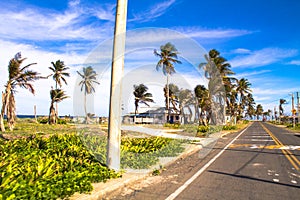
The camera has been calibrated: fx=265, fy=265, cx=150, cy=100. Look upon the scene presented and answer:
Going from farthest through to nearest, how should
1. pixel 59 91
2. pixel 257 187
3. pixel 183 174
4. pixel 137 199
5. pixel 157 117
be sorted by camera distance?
pixel 157 117, pixel 59 91, pixel 183 174, pixel 257 187, pixel 137 199

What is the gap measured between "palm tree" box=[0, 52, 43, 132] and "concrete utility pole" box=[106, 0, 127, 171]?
1415 centimetres

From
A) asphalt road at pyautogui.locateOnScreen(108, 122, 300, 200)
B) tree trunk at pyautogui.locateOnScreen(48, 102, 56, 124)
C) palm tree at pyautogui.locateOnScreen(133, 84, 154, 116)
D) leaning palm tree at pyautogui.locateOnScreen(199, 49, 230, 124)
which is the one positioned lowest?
asphalt road at pyautogui.locateOnScreen(108, 122, 300, 200)

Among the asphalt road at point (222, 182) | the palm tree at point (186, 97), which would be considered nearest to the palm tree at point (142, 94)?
the palm tree at point (186, 97)

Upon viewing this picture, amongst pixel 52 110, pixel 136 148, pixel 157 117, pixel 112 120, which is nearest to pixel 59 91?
pixel 52 110

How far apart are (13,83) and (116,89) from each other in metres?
15.7

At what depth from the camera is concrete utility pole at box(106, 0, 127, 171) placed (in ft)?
24.4

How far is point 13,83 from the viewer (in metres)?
20.0

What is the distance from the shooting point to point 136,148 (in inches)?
432

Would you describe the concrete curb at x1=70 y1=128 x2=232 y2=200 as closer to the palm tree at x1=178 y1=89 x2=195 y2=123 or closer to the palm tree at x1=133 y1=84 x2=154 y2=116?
the palm tree at x1=133 y1=84 x2=154 y2=116

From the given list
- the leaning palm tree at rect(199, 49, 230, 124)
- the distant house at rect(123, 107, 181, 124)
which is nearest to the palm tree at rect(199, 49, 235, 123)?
the leaning palm tree at rect(199, 49, 230, 124)

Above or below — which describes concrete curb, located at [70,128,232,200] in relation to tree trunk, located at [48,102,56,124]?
below

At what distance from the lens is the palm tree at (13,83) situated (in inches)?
746

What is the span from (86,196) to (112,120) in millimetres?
2537

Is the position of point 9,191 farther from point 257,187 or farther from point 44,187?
point 257,187
